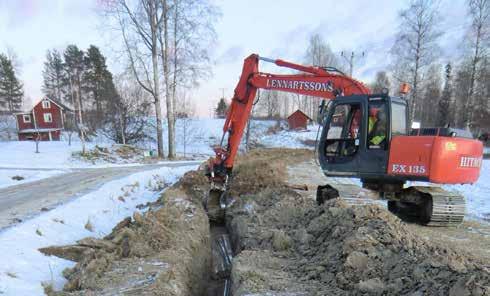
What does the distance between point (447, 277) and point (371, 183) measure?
4.03 metres

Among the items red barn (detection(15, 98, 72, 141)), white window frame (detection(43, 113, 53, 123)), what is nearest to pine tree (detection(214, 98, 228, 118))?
red barn (detection(15, 98, 72, 141))

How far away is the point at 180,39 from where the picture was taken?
69.4 feet

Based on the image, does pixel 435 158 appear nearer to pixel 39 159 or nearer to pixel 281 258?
pixel 281 258

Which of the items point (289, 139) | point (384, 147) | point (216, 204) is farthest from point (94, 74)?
point (384, 147)

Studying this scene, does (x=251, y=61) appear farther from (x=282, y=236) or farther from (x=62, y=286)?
(x=62, y=286)

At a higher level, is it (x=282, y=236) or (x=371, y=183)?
(x=371, y=183)

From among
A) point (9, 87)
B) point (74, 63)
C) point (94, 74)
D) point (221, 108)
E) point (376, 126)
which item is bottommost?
point (376, 126)

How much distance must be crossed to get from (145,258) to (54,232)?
2.18 meters

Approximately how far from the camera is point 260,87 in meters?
7.86

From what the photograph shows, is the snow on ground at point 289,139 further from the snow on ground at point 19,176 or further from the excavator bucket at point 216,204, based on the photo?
the excavator bucket at point 216,204

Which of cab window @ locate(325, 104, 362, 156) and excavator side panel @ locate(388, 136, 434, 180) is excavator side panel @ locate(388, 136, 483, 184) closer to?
excavator side panel @ locate(388, 136, 434, 180)

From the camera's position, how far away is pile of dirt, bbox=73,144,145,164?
19250mm

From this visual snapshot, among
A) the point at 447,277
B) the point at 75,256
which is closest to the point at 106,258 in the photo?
the point at 75,256

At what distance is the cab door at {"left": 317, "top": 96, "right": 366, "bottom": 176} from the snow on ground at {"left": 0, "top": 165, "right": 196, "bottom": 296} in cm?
470
